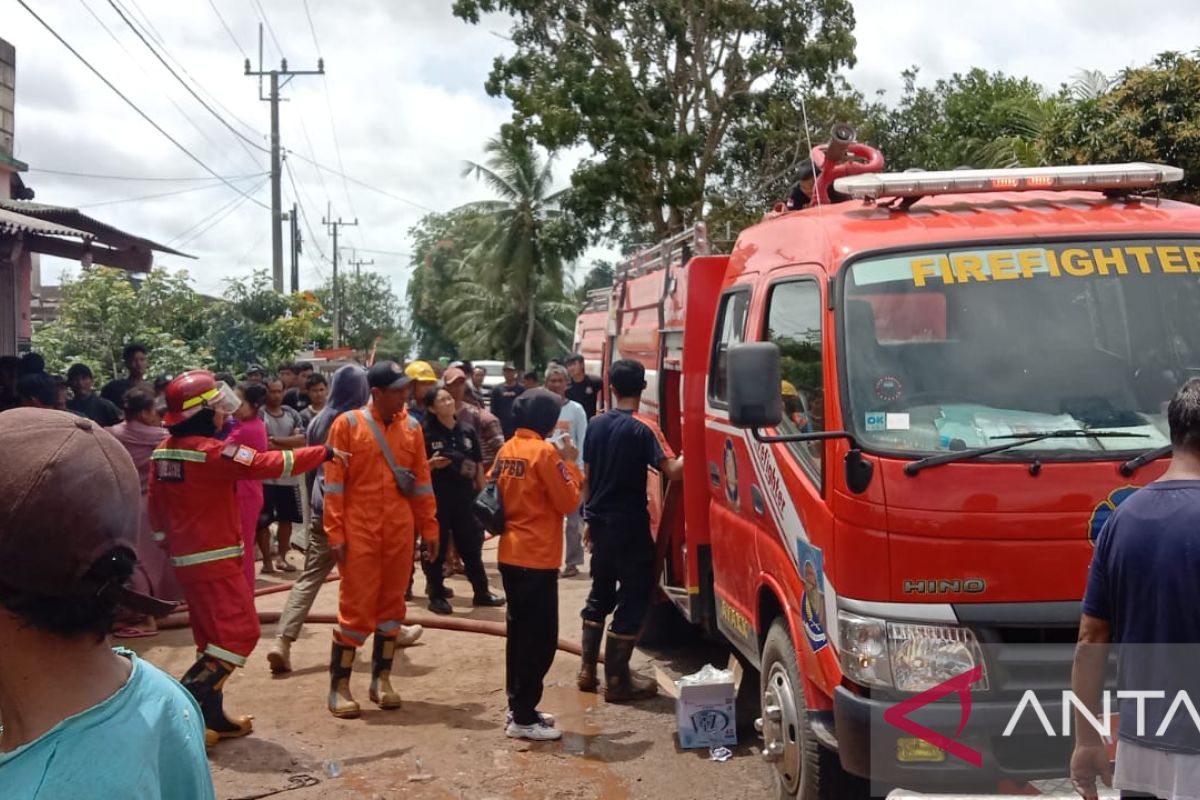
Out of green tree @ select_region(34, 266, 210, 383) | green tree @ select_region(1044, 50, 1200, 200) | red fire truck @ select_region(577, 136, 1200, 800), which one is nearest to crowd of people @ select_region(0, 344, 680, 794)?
red fire truck @ select_region(577, 136, 1200, 800)

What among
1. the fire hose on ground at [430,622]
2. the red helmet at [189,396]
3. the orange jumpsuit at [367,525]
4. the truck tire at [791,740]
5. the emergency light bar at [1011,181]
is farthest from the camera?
the fire hose on ground at [430,622]

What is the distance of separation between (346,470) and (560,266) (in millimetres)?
29752

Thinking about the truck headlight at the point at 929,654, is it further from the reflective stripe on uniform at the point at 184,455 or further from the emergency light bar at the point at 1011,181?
the reflective stripe on uniform at the point at 184,455

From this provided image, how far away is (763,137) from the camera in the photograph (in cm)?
2145

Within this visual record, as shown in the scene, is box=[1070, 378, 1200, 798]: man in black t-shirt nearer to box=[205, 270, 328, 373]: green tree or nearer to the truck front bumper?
the truck front bumper

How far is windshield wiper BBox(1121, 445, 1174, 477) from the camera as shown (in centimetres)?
364

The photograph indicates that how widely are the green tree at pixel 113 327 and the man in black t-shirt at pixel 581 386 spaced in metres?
7.43

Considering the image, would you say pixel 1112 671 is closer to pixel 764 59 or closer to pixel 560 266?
pixel 764 59

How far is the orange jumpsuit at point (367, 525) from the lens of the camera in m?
6.14

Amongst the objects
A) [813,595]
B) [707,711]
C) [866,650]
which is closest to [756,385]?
[813,595]

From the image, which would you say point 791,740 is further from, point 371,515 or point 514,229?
point 514,229

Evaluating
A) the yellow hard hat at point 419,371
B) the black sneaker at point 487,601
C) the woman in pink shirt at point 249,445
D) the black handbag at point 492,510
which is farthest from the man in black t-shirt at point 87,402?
the black handbag at point 492,510

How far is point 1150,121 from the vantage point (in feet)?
35.7

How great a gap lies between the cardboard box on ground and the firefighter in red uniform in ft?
7.24
